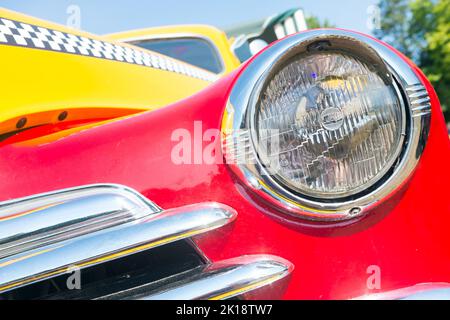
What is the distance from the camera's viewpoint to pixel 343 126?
1076 millimetres

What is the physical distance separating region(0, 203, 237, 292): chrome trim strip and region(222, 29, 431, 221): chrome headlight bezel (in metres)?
0.14

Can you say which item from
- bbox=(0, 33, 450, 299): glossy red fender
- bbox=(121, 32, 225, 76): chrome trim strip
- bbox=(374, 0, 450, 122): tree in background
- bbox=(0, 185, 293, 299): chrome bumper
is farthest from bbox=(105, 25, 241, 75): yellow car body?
bbox=(374, 0, 450, 122): tree in background

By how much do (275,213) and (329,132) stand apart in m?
0.21

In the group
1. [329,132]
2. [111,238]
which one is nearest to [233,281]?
[111,238]

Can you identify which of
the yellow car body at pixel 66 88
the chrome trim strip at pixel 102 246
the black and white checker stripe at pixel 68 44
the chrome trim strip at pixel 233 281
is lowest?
the chrome trim strip at pixel 233 281

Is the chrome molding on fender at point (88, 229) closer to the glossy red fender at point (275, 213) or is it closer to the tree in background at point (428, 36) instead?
the glossy red fender at point (275, 213)

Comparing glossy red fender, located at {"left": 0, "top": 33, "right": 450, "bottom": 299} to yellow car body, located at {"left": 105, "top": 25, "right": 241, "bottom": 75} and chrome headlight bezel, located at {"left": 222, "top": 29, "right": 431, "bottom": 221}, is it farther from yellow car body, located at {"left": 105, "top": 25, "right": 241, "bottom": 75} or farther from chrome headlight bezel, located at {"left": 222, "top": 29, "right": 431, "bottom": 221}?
yellow car body, located at {"left": 105, "top": 25, "right": 241, "bottom": 75}

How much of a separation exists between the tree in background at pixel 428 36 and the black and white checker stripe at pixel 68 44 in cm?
2007

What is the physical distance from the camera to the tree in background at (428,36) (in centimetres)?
2155

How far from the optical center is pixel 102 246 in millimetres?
1042

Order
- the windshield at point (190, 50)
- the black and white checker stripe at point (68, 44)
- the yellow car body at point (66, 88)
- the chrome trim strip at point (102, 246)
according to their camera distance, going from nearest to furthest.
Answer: the chrome trim strip at point (102, 246) < the yellow car body at point (66, 88) < the black and white checker stripe at point (68, 44) < the windshield at point (190, 50)

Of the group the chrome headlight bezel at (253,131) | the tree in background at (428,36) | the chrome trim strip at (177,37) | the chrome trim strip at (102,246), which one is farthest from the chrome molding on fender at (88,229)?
the tree in background at (428,36)

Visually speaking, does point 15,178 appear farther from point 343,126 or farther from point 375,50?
point 375,50
